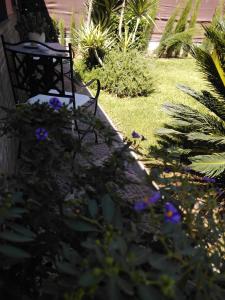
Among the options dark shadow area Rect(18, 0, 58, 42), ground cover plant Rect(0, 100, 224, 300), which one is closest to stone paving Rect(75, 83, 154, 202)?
ground cover plant Rect(0, 100, 224, 300)

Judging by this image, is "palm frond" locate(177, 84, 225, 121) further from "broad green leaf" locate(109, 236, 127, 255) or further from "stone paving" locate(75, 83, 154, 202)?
"broad green leaf" locate(109, 236, 127, 255)

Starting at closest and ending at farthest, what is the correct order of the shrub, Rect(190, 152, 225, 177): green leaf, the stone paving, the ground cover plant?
the ground cover plant → the stone paving → Rect(190, 152, 225, 177): green leaf → the shrub

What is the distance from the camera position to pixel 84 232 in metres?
1.26

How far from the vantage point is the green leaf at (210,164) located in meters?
3.29

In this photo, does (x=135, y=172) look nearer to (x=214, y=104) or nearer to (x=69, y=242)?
(x=214, y=104)

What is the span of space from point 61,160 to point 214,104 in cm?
295

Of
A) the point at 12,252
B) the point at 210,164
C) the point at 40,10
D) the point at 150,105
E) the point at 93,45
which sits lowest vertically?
the point at 150,105

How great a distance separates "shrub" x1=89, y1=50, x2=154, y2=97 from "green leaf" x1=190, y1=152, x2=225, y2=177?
3499 millimetres

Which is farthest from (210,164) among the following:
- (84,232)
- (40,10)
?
(40,10)

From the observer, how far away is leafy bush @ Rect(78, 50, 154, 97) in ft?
21.7

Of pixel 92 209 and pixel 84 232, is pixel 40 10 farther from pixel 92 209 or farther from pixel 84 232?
pixel 92 209

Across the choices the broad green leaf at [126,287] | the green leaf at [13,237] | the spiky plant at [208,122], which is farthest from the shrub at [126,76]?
the broad green leaf at [126,287]

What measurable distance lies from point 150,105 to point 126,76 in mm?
849

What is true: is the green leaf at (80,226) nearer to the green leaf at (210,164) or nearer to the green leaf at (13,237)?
the green leaf at (13,237)
